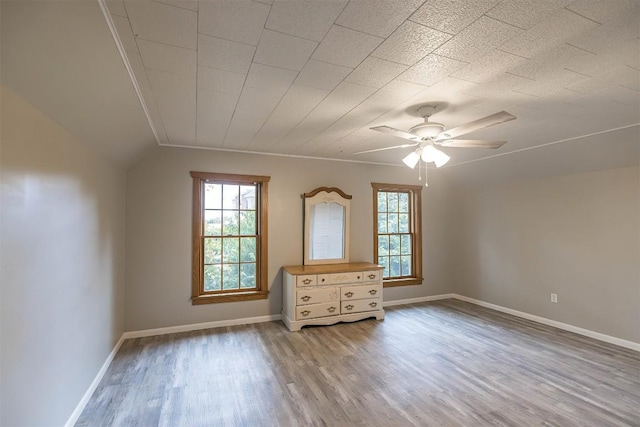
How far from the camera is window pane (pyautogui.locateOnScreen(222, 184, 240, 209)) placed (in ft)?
14.3

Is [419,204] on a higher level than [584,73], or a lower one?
lower

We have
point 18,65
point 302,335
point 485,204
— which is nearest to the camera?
point 18,65

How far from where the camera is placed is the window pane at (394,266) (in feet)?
17.7

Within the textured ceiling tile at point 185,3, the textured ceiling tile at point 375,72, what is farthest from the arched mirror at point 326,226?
the textured ceiling tile at point 185,3

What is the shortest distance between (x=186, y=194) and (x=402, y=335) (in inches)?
132

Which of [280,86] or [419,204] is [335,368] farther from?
[419,204]

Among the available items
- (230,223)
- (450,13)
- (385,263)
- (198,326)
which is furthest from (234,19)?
(385,263)

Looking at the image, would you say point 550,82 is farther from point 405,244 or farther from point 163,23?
point 405,244

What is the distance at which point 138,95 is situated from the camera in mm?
2305

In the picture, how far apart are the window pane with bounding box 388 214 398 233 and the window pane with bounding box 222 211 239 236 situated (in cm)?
264

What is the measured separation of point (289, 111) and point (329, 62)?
2.98 feet

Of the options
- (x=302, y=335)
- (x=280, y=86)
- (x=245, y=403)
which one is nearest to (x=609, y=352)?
(x=302, y=335)

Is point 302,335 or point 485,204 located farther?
point 485,204

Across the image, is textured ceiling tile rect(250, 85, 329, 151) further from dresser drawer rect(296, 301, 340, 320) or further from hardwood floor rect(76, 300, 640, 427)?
hardwood floor rect(76, 300, 640, 427)
